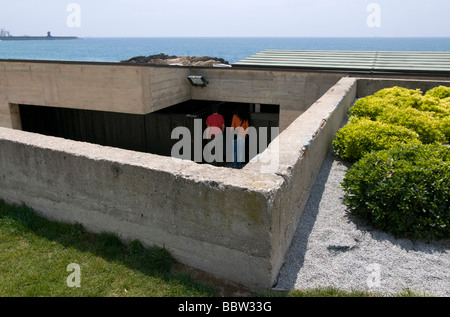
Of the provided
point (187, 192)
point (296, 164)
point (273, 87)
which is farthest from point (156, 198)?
point (273, 87)

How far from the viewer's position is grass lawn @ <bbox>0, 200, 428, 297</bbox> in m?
3.90

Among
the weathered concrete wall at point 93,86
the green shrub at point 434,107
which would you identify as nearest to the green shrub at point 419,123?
the green shrub at point 434,107

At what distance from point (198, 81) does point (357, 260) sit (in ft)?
41.7

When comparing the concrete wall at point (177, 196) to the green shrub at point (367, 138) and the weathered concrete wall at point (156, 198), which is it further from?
the green shrub at point (367, 138)

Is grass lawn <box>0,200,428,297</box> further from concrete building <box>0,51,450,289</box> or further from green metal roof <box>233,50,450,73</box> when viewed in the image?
green metal roof <box>233,50,450,73</box>

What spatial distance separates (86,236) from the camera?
5.03m

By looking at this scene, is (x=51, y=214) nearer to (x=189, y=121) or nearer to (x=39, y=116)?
(x=189, y=121)

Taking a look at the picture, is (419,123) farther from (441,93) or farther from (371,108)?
(441,93)

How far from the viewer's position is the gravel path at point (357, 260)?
383cm

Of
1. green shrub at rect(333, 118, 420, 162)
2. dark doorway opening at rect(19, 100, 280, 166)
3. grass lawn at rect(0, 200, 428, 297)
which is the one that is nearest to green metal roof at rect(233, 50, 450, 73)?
dark doorway opening at rect(19, 100, 280, 166)

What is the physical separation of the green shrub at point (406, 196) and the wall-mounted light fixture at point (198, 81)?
11382 millimetres

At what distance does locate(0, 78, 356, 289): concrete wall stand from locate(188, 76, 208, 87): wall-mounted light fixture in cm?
1030

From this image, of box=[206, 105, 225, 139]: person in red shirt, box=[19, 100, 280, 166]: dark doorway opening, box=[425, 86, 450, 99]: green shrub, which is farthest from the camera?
box=[19, 100, 280, 166]: dark doorway opening

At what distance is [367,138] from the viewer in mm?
6531
